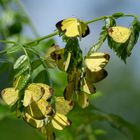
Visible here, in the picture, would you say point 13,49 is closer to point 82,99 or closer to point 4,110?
point 82,99

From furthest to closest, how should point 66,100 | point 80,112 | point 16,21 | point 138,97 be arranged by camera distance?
point 138,97 → point 16,21 → point 80,112 → point 66,100

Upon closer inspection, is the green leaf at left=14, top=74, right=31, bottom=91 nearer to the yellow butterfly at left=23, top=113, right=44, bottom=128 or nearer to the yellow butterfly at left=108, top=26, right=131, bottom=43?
the yellow butterfly at left=23, top=113, right=44, bottom=128

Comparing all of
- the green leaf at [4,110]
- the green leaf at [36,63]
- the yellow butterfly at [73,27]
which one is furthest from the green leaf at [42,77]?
the green leaf at [4,110]

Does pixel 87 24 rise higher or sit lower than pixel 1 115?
higher

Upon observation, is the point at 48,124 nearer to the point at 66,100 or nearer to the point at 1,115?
the point at 66,100

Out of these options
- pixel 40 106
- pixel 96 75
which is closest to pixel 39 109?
pixel 40 106

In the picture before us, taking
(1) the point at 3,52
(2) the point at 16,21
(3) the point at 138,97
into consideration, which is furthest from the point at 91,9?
(1) the point at 3,52
